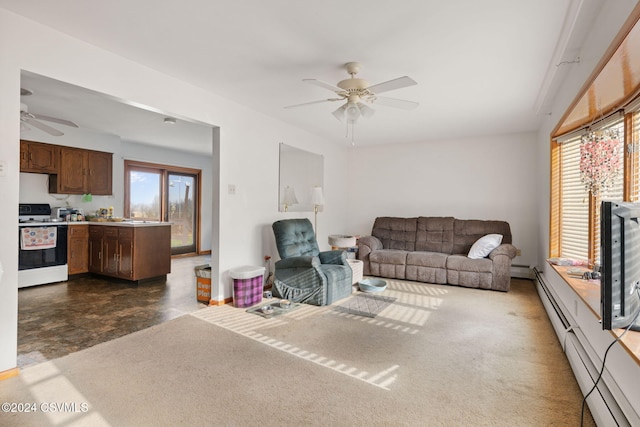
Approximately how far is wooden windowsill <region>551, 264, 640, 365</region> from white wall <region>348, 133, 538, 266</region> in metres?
2.48

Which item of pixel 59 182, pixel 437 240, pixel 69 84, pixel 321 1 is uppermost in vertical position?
pixel 321 1

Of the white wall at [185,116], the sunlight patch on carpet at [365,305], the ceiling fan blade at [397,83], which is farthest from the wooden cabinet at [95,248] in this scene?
the ceiling fan blade at [397,83]

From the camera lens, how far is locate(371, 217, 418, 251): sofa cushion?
5.71 meters

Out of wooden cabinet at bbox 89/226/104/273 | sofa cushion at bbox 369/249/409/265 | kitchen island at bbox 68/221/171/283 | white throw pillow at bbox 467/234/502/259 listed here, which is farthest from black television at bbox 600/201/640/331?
wooden cabinet at bbox 89/226/104/273

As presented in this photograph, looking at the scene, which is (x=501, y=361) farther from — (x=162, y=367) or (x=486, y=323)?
(x=162, y=367)

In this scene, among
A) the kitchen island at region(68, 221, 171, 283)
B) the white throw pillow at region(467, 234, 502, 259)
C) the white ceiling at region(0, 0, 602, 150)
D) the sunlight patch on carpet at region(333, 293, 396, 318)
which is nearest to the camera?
the white ceiling at region(0, 0, 602, 150)

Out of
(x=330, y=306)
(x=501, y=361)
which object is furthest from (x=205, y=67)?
(x=501, y=361)

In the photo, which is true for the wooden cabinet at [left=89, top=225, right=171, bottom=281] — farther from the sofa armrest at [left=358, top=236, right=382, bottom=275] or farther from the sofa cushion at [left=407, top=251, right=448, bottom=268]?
the sofa cushion at [left=407, top=251, right=448, bottom=268]

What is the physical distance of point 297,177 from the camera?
5172mm

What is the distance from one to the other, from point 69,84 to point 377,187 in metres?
5.15

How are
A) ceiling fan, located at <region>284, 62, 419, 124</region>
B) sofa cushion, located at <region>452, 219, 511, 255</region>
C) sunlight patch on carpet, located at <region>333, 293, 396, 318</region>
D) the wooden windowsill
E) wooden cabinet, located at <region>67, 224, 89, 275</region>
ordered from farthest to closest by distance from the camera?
sofa cushion, located at <region>452, 219, 511, 255</region> → wooden cabinet, located at <region>67, 224, 89, 275</region> → sunlight patch on carpet, located at <region>333, 293, 396, 318</region> → ceiling fan, located at <region>284, 62, 419, 124</region> → the wooden windowsill

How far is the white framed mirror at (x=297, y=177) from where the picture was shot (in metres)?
4.88

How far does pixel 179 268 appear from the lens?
6086 mm

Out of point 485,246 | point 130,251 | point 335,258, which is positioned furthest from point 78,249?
point 485,246
